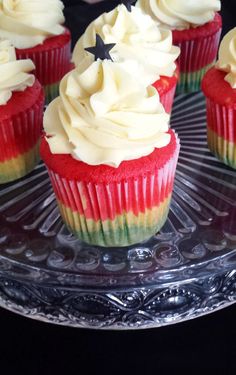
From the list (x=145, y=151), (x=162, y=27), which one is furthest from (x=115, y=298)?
(x=162, y=27)

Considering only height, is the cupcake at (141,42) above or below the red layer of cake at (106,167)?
above

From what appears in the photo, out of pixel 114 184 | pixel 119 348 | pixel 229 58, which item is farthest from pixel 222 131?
pixel 119 348

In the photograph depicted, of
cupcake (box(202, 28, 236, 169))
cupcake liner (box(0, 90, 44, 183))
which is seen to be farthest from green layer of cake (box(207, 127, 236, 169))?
cupcake liner (box(0, 90, 44, 183))

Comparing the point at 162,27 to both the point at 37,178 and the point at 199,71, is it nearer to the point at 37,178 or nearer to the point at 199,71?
the point at 199,71

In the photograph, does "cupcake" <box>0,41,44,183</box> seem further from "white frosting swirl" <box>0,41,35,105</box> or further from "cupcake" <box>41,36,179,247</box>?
"cupcake" <box>41,36,179,247</box>

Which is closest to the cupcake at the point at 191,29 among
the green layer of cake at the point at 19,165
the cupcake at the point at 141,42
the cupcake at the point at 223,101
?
the cupcake at the point at 141,42

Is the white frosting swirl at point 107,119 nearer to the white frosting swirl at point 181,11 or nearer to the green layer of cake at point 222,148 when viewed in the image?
the green layer of cake at point 222,148
